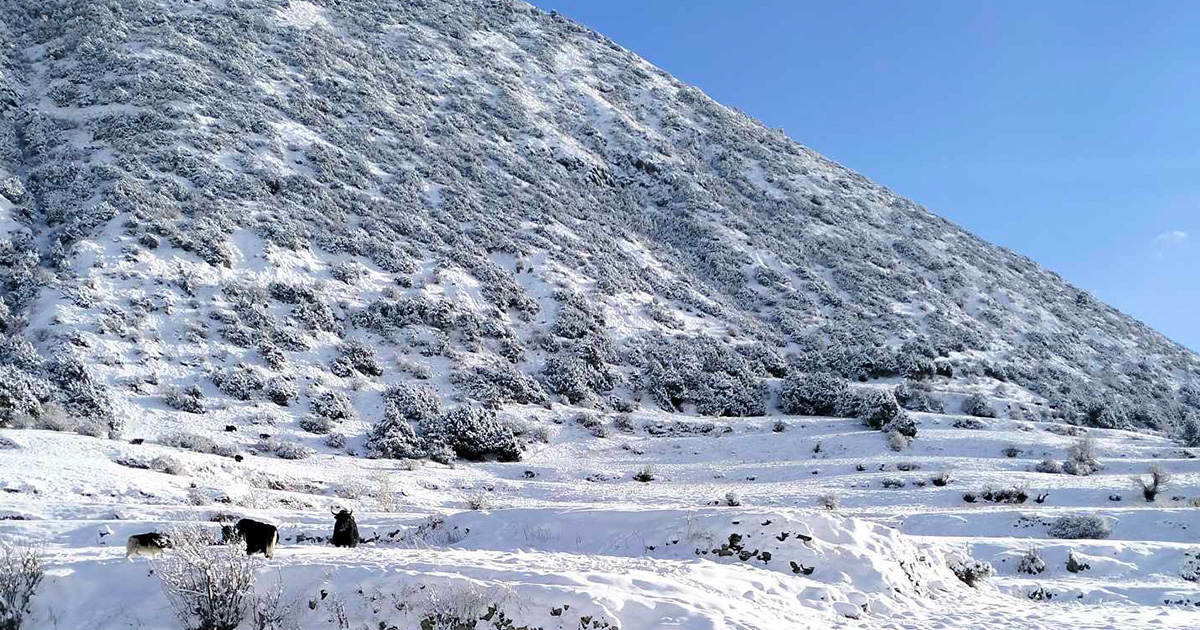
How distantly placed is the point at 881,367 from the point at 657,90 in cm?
3458

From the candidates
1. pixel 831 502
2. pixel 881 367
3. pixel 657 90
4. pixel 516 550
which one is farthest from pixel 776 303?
pixel 516 550

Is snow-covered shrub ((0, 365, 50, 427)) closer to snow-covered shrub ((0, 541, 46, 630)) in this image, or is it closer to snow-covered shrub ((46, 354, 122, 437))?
snow-covered shrub ((46, 354, 122, 437))

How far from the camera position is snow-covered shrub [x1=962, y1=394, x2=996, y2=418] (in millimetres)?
31594

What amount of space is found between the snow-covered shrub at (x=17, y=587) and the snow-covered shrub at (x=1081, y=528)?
1501 centimetres

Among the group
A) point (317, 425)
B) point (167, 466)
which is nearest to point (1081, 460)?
point (317, 425)

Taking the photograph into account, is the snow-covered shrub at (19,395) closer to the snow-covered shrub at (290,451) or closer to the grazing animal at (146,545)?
the snow-covered shrub at (290,451)

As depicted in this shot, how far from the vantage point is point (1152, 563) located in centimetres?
1234

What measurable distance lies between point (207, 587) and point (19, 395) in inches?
595

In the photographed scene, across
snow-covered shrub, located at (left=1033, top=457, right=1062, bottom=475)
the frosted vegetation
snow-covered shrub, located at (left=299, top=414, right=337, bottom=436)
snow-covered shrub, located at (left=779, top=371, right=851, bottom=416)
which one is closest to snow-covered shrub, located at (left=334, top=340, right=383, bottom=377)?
the frosted vegetation

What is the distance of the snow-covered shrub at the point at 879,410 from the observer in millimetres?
26703

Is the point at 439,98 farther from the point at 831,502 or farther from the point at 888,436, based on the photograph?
the point at 831,502

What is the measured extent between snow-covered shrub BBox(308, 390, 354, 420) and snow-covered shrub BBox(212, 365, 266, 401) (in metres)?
1.52

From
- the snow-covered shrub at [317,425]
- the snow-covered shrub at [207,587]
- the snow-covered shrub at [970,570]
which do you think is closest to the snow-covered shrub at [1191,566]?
the snow-covered shrub at [970,570]

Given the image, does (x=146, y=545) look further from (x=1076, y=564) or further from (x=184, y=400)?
(x=184, y=400)
